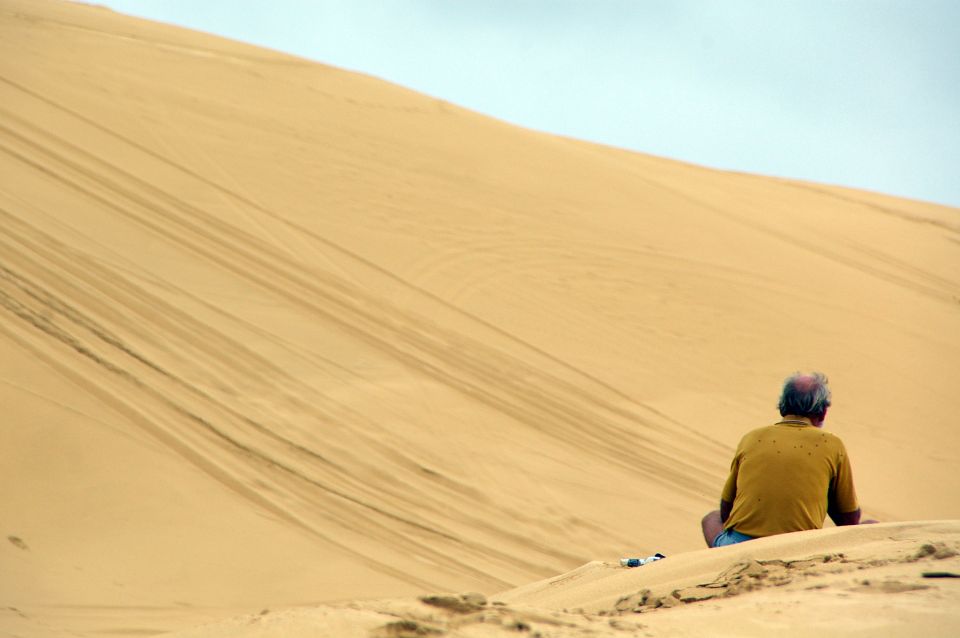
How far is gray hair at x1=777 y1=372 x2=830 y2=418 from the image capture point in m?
3.79

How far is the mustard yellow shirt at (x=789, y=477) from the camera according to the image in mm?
3688

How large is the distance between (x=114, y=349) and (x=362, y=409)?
1746 millimetres

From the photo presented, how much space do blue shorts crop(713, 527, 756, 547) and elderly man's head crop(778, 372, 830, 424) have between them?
462mm

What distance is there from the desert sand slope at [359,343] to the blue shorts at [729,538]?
7.46 ft

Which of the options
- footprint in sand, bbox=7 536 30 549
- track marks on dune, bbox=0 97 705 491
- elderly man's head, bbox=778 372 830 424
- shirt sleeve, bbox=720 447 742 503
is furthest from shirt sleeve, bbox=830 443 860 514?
footprint in sand, bbox=7 536 30 549

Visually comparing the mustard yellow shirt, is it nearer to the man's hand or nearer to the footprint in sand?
the man's hand

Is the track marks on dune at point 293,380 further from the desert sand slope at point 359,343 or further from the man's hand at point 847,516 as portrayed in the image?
the man's hand at point 847,516

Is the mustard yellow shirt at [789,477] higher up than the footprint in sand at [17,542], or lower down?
higher up


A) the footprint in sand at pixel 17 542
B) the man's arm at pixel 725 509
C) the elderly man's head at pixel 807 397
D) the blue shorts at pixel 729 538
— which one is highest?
the elderly man's head at pixel 807 397

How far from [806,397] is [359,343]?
16.2 ft

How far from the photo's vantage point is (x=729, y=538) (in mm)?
3883

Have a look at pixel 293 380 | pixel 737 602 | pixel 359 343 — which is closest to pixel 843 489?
pixel 737 602

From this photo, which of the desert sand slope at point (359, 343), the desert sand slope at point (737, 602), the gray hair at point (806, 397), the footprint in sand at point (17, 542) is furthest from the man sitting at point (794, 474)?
the footprint in sand at point (17, 542)

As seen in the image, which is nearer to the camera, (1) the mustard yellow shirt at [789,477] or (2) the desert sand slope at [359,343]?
(1) the mustard yellow shirt at [789,477]
